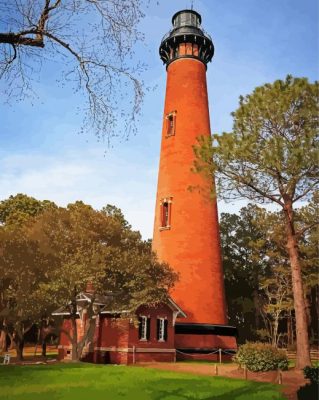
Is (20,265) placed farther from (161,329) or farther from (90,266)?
(161,329)

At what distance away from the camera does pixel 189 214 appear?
29.4 metres

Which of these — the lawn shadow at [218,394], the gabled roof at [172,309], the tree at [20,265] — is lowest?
the lawn shadow at [218,394]

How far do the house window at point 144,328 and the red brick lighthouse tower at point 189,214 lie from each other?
2380 millimetres

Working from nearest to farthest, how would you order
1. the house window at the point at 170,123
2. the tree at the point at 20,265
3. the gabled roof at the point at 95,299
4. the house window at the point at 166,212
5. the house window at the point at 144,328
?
the house window at the point at 144,328 → the gabled roof at the point at 95,299 → the tree at the point at 20,265 → the house window at the point at 166,212 → the house window at the point at 170,123

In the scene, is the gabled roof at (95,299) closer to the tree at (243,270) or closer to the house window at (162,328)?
the house window at (162,328)

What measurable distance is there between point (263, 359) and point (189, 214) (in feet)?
38.5

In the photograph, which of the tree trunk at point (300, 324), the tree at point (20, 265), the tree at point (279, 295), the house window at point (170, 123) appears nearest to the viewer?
the tree trunk at point (300, 324)

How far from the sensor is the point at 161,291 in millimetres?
25219

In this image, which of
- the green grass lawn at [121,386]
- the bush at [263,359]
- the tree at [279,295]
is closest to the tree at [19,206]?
the tree at [279,295]

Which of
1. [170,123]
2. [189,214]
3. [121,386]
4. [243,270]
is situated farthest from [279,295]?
[121,386]

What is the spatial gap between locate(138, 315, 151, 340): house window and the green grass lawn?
6674 mm

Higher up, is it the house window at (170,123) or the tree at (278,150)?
the house window at (170,123)

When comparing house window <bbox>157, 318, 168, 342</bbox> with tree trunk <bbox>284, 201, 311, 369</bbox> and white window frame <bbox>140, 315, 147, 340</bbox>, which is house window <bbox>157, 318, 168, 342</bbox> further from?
tree trunk <bbox>284, 201, 311, 369</bbox>

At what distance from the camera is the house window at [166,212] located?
2992 cm
